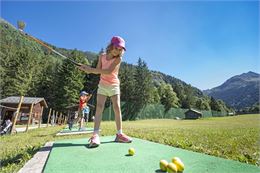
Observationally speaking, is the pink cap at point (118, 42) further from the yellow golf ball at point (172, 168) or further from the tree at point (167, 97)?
the tree at point (167, 97)

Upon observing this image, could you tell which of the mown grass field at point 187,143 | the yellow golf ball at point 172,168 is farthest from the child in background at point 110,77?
the yellow golf ball at point 172,168

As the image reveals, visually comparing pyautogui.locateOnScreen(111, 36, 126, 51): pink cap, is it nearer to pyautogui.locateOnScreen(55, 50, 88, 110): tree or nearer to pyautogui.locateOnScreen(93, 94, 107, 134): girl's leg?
pyautogui.locateOnScreen(93, 94, 107, 134): girl's leg

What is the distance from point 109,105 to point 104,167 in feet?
133

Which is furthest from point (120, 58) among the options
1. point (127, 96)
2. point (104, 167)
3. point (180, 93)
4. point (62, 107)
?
point (180, 93)

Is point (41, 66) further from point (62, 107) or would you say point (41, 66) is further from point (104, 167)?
point (104, 167)

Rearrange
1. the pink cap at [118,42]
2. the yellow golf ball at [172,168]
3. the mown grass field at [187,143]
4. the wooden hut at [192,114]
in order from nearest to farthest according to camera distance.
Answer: the yellow golf ball at [172,168] → the mown grass field at [187,143] → the pink cap at [118,42] → the wooden hut at [192,114]

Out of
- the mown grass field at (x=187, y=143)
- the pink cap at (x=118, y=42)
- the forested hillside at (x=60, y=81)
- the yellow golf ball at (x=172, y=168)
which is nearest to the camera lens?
the yellow golf ball at (x=172, y=168)

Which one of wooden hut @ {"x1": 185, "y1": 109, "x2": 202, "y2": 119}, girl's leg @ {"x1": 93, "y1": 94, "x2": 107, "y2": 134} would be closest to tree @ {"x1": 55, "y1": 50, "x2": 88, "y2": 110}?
wooden hut @ {"x1": 185, "y1": 109, "x2": 202, "y2": 119}

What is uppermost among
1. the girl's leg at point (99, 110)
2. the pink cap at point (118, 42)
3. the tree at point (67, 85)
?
the tree at point (67, 85)

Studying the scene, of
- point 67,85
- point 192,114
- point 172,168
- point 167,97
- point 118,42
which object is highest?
point 167,97

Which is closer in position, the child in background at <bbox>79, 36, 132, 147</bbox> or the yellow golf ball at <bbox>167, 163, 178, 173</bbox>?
the yellow golf ball at <bbox>167, 163, 178, 173</bbox>

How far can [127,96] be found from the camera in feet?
187

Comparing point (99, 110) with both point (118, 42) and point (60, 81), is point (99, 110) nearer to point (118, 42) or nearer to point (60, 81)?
point (118, 42)

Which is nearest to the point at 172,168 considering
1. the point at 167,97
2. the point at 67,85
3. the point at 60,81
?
the point at 67,85
